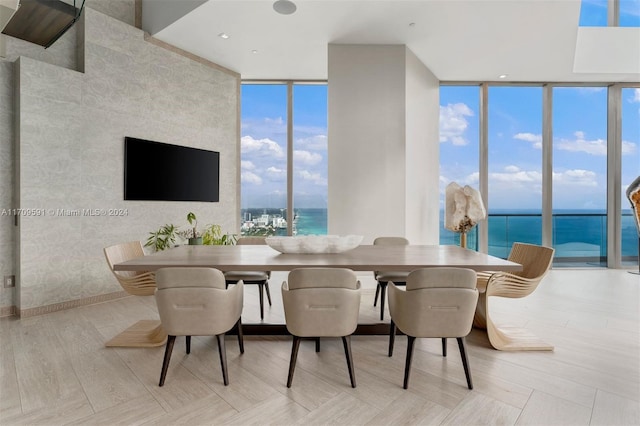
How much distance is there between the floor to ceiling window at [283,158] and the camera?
597 cm

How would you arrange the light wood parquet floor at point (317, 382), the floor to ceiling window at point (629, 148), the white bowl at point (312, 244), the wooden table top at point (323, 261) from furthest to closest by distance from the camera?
the floor to ceiling window at point (629, 148) → the white bowl at point (312, 244) → the wooden table top at point (323, 261) → the light wood parquet floor at point (317, 382)

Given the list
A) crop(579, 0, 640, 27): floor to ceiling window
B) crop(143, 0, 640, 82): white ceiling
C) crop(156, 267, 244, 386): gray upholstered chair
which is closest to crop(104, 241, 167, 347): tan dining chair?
crop(156, 267, 244, 386): gray upholstered chair

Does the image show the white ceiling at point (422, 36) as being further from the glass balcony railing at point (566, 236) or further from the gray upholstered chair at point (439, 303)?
the gray upholstered chair at point (439, 303)

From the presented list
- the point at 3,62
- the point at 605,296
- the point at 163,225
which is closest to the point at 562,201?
the point at 605,296

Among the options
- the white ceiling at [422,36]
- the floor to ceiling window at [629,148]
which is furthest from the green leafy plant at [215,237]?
the floor to ceiling window at [629,148]

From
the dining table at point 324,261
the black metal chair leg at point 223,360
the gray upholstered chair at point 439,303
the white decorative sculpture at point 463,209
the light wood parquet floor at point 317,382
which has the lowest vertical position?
the light wood parquet floor at point 317,382

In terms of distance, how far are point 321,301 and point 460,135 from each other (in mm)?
5053

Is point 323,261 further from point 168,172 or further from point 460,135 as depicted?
point 460,135

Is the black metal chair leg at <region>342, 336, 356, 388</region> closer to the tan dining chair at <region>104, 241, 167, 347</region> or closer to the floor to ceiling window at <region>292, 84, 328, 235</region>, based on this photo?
the tan dining chair at <region>104, 241, 167, 347</region>

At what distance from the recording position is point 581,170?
5.93 metres

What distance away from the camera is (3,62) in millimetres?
3447

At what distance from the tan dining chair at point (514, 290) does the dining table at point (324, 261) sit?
27 cm

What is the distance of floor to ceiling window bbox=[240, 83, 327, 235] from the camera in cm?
Answer: 597

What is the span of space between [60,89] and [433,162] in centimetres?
497
